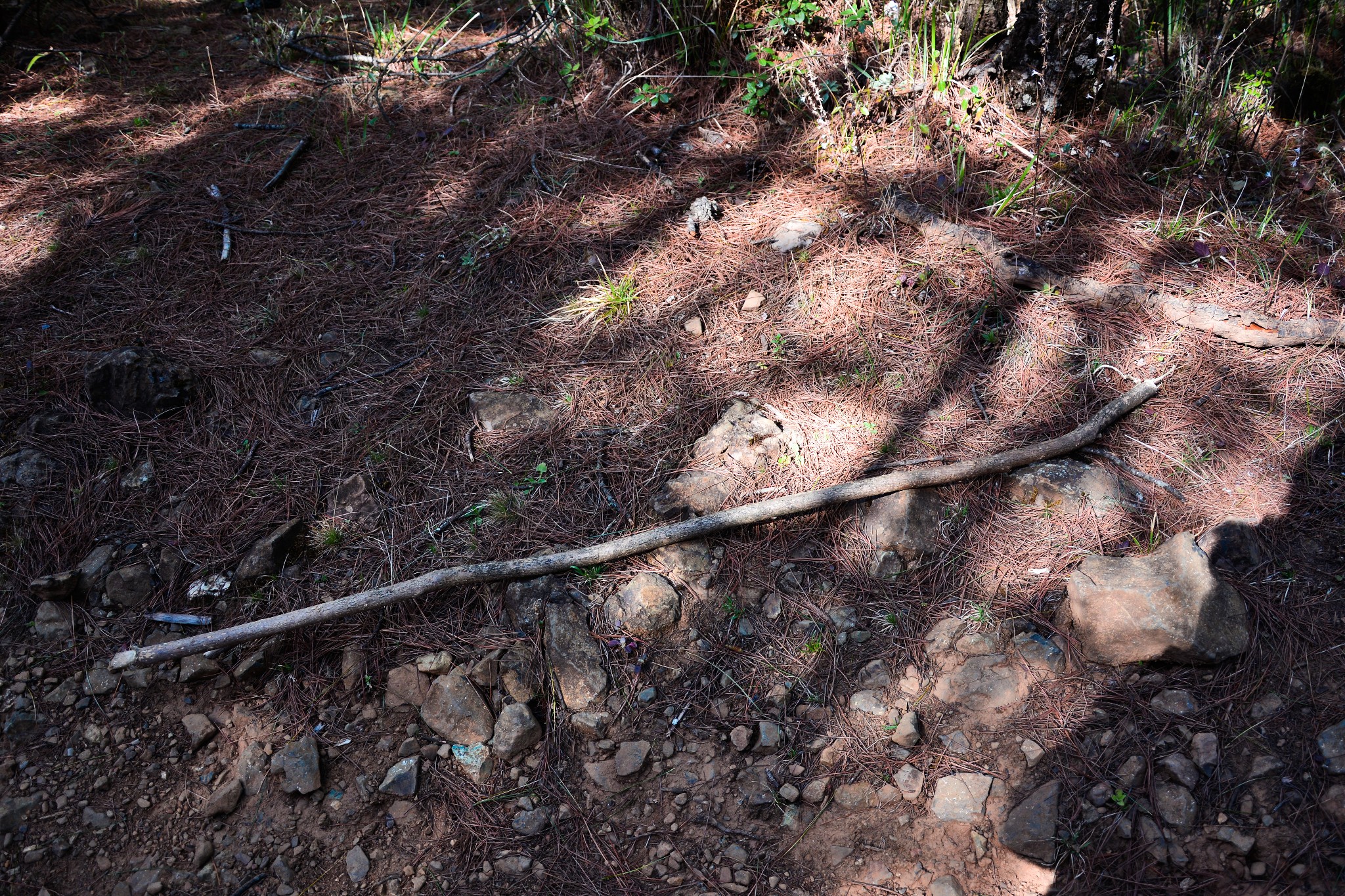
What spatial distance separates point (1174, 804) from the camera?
1.79 meters

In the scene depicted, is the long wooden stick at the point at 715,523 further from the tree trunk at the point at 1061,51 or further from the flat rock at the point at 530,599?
the tree trunk at the point at 1061,51

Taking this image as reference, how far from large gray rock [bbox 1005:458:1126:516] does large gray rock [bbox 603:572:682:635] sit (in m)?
1.10

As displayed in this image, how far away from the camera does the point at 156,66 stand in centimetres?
467

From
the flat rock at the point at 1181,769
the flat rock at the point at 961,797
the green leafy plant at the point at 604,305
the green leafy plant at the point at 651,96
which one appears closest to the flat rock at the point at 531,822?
the flat rock at the point at 961,797

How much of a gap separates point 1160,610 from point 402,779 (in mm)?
2053

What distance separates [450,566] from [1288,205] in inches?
135

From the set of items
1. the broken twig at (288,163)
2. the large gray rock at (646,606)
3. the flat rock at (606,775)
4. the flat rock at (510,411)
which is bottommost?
the flat rock at (606,775)

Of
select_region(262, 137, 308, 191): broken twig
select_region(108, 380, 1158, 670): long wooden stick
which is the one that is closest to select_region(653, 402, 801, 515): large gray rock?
select_region(108, 380, 1158, 670): long wooden stick

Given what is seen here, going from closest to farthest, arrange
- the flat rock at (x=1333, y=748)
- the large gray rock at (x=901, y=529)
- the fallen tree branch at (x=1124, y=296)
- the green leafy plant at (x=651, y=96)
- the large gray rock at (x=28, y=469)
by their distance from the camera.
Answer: the flat rock at (x=1333, y=748) → the large gray rock at (x=901, y=529) → the fallen tree branch at (x=1124, y=296) → the large gray rock at (x=28, y=469) → the green leafy plant at (x=651, y=96)

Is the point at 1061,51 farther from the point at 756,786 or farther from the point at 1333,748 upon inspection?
the point at 756,786

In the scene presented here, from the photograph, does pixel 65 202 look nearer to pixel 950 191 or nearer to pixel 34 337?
pixel 34 337

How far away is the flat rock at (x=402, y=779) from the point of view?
2.12 metres

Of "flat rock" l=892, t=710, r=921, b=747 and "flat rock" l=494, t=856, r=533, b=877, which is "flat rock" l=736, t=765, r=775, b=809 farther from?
"flat rock" l=494, t=856, r=533, b=877

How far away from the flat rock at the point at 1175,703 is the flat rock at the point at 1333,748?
0.24 metres
